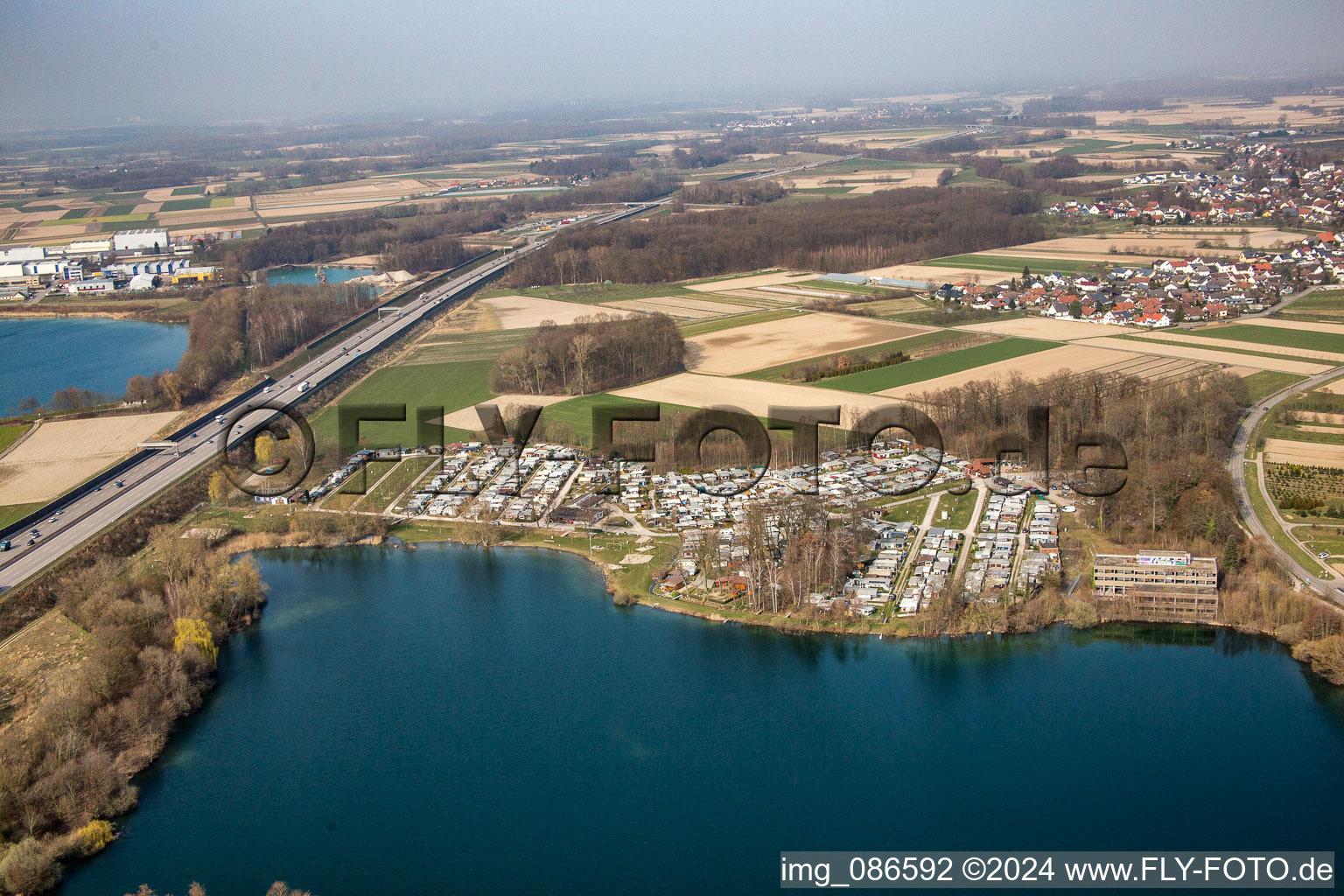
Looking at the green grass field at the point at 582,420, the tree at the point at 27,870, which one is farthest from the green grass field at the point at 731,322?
the tree at the point at 27,870


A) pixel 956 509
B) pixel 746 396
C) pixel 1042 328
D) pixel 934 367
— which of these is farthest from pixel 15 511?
pixel 1042 328

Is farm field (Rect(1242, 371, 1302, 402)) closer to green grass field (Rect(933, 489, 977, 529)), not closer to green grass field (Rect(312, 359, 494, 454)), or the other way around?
green grass field (Rect(933, 489, 977, 529))

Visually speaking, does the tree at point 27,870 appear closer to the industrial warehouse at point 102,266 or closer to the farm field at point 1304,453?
the farm field at point 1304,453

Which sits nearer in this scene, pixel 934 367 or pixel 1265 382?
pixel 1265 382

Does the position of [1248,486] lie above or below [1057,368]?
below

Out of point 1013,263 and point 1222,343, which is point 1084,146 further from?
point 1222,343
